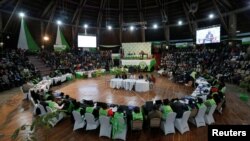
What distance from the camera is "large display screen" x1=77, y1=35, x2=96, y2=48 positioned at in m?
27.4

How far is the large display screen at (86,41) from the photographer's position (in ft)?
89.9

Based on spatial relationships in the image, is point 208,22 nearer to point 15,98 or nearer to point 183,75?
point 183,75

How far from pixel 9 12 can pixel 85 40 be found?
1067 centimetres

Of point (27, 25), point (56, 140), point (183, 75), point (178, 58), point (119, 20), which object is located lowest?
point (56, 140)

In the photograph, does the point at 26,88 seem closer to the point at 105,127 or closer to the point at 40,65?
the point at 105,127

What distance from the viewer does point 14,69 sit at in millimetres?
16531

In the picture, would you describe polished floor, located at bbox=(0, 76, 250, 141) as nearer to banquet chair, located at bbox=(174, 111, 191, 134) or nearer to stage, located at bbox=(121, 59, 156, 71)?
banquet chair, located at bbox=(174, 111, 191, 134)

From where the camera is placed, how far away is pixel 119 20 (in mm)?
28906

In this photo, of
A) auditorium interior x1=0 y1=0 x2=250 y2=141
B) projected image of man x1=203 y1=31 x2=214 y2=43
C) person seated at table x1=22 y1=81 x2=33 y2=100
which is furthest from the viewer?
projected image of man x1=203 y1=31 x2=214 y2=43

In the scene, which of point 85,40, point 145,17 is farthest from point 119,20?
point 85,40

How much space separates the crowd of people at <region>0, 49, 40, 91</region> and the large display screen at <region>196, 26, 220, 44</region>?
1841cm

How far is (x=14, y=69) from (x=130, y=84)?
Answer: 10.3m

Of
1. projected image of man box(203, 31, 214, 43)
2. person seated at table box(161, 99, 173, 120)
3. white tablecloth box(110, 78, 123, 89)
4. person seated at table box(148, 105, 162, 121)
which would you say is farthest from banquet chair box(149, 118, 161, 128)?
projected image of man box(203, 31, 214, 43)

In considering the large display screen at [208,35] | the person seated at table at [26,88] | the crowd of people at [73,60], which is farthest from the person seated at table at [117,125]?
the large display screen at [208,35]
